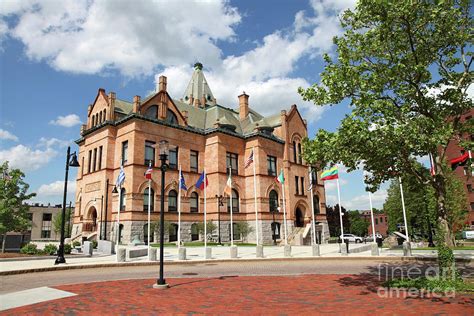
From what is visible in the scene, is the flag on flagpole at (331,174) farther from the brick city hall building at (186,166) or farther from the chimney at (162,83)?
the chimney at (162,83)

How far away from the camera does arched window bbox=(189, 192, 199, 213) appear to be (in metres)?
38.8

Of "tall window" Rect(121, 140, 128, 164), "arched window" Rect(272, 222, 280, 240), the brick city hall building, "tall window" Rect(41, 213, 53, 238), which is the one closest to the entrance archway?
the brick city hall building

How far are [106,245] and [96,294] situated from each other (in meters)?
17.4

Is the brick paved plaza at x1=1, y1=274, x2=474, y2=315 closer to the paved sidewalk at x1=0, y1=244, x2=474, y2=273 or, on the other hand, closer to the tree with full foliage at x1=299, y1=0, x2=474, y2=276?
the tree with full foliage at x1=299, y1=0, x2=474, y2=276

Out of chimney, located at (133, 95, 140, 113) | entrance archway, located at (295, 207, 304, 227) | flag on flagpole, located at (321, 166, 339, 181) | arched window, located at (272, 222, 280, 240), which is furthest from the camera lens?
entrance archway, located at (295, 207, 304, 227)

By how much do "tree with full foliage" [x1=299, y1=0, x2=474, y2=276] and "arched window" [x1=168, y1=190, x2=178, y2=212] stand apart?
88.4 ft

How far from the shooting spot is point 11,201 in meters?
27.2

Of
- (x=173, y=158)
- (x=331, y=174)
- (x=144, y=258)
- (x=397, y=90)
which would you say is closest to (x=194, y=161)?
(x=173, y=158)

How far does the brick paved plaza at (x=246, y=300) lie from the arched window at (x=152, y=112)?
26691 mm

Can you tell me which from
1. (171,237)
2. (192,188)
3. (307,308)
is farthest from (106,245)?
(307,308)

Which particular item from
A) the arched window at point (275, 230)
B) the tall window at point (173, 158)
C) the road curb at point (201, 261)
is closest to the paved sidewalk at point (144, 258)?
the road curb at point (201, 261)

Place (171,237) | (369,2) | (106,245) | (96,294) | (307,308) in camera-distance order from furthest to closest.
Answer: (171,237) < (106,245) < (369,2) < (96,294) < (307,308)

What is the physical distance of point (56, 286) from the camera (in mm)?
11695

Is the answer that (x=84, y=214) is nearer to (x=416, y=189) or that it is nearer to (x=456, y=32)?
(x=416, y=189)
